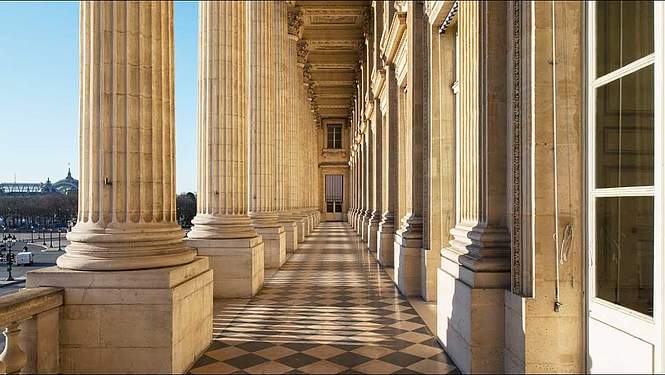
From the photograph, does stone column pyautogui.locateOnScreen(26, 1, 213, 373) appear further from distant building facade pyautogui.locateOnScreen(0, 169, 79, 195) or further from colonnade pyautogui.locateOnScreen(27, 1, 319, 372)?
distant building facade pyautogui.locateOnScreen(0, 169, 79, 195)

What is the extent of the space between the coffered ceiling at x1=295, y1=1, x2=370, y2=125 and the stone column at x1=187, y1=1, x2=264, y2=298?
49.9ft

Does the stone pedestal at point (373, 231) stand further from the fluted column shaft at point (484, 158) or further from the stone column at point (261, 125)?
the fluted column shaft at point (484, 158)

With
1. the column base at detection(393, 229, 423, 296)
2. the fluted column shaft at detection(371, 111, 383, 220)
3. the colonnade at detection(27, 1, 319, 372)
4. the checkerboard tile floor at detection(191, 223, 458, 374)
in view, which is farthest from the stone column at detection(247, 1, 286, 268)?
the colonnade at detection(27, 1, 319, 372)

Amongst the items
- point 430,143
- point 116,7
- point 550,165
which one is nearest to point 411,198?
point 430,143

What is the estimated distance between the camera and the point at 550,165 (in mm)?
4328

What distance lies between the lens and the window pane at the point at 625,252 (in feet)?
11.1

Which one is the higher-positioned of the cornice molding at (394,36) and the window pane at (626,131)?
the cornice molding at (394,36)

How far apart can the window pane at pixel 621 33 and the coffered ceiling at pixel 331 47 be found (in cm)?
2108

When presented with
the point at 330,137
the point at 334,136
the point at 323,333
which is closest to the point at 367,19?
the point at 323,333

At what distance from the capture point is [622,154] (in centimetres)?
370

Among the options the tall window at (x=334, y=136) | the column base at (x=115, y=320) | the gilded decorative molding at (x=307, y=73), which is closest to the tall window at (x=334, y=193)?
the tall window at (x=334, y=136)

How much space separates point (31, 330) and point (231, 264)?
16.9 ft

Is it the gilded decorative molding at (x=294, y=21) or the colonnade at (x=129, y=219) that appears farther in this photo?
the gilded decorative molding at (x=294, y=21)

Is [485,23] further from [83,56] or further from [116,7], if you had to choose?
[83,56]
